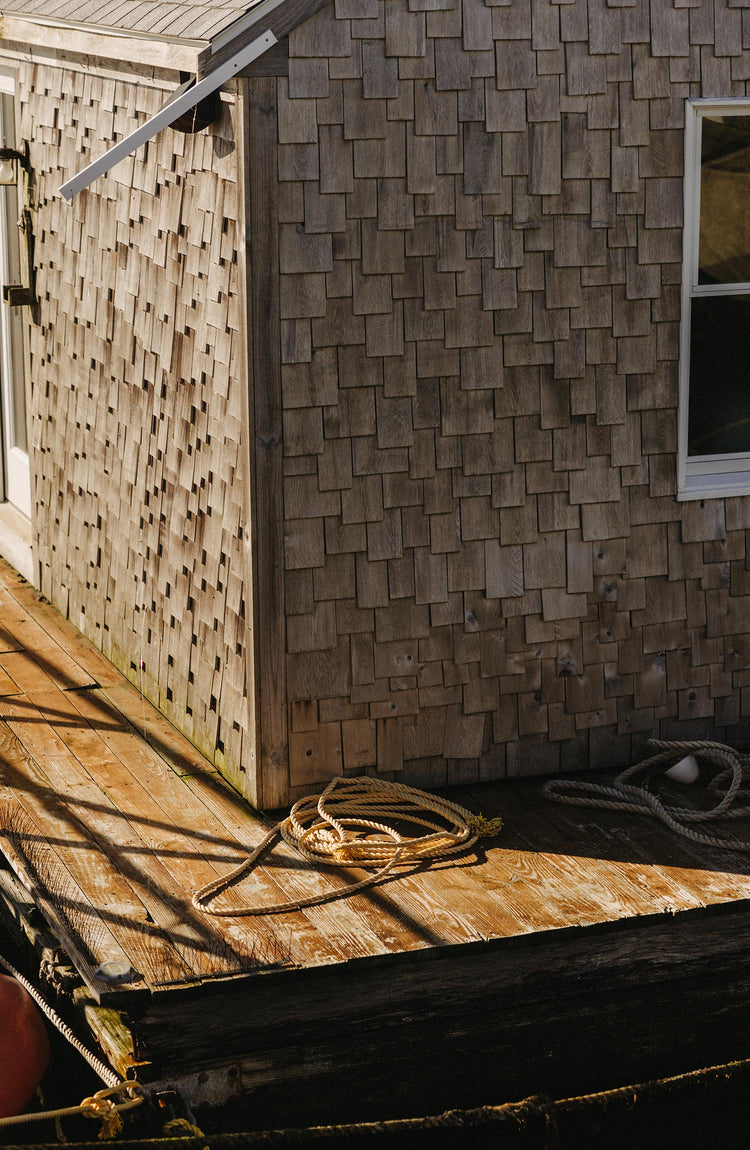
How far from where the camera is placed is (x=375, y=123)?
4.21 meters

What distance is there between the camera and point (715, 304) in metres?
4.70

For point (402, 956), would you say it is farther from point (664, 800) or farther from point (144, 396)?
point (144, 396)

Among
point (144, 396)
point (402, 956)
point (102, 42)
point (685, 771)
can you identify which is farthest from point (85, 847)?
point (102, 42)

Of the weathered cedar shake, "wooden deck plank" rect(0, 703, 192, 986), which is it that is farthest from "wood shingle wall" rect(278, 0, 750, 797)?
"wooden deck plank" rect(0, 703, 192, 986)

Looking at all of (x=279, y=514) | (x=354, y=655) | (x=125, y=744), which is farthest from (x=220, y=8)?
(x=125, y=744)

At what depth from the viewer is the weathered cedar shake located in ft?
13.9

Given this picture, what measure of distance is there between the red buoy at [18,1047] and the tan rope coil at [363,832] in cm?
53

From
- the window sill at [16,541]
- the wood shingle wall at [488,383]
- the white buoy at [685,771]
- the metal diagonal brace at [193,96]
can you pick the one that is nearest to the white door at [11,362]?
the window sill at [16,541]

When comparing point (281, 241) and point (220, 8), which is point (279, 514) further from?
point (220, 8)

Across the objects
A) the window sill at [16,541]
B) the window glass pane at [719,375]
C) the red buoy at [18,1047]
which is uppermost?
the window glass pane at [719,375]

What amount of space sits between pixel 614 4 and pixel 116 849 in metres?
3.00

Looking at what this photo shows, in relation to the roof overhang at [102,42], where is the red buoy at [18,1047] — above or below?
below

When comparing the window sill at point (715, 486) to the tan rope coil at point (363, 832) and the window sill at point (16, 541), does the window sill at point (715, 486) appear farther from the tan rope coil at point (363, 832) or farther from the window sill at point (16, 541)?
the window sill at point (16, 541)

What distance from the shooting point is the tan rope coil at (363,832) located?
4.09 meters
